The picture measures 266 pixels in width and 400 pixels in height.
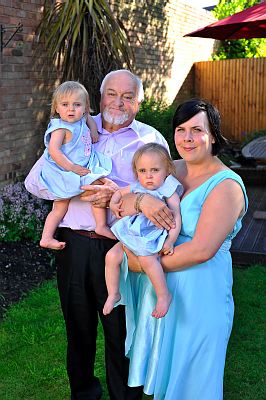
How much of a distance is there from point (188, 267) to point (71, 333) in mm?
1033

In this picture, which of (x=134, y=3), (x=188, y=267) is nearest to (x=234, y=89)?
(x=134, y=3)

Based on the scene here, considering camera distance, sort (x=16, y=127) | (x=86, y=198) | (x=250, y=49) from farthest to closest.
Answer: (x=250, y=49) → (x=16, y=127) → (x=86, y=198)

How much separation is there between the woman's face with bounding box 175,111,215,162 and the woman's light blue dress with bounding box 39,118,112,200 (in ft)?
1.85

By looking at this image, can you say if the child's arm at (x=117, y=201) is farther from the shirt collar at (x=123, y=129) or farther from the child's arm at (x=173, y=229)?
the shirt collar at (x=123, y=129)

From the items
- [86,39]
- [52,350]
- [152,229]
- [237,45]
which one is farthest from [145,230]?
[237,45]

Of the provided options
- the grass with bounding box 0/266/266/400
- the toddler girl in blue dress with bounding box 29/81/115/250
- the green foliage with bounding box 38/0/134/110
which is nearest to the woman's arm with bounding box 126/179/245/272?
the toddler girl in blue dress with bounding box 29/81/115/250

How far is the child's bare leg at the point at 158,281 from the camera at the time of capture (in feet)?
7.89

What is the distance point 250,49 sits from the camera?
15.0 m

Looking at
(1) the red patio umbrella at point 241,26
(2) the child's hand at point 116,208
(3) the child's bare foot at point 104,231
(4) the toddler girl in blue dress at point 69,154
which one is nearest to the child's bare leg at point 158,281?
(2) the child's hand at point 116,208

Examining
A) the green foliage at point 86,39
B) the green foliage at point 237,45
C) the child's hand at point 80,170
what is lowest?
the child's hand at point 80,170

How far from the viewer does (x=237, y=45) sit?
49.8ft

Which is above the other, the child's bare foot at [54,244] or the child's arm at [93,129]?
the child's arm at [93,129]

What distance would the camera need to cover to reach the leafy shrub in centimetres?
588

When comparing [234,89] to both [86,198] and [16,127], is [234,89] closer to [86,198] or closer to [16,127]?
[16,127]
